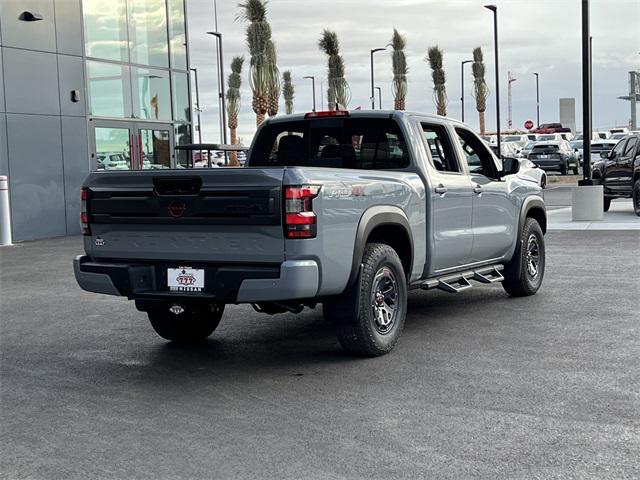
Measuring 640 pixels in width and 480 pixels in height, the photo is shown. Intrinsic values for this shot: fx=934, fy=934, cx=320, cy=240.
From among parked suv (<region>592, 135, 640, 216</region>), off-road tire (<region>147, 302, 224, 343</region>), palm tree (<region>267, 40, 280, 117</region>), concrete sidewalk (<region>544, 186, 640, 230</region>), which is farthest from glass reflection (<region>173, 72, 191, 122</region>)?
off-road tire (<region>147, 302, 224, 343</region>)

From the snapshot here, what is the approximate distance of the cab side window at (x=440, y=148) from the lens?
8.37m

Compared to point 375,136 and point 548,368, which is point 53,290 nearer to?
point 375,136

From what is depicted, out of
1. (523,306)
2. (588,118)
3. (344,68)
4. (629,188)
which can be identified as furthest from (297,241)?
(344,68)

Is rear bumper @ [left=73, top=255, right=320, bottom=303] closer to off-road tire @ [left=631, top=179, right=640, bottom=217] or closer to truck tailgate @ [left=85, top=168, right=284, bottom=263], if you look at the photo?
truck tailgate @ [left=85, top=168, right=284, bottom=263]

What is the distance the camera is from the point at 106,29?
75.5 feet

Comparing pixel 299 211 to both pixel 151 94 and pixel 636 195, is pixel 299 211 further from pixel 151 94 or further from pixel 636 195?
pixel 151 94

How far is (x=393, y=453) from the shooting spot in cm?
480

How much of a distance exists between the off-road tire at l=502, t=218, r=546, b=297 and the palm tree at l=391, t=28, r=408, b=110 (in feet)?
156

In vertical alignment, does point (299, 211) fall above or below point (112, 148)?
below

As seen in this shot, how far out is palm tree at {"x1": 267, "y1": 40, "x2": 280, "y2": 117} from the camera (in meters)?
41.2

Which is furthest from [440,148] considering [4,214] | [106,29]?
[106,29]

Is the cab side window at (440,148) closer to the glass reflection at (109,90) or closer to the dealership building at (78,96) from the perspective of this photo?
the dealership building at (78,96)

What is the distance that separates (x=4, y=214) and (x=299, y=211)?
14275mm

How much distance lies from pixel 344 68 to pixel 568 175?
647 inches
